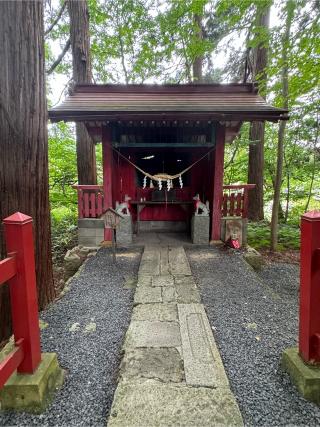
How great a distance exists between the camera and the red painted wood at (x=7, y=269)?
4.42ft

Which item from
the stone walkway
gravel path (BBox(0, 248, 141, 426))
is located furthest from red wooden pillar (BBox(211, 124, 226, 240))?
the stone walkway

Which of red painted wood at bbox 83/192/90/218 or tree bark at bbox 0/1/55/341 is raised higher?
tree bark at bbox 0/1/55/341

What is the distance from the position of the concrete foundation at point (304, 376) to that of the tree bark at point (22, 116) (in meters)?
2.76

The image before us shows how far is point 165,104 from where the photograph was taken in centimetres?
490

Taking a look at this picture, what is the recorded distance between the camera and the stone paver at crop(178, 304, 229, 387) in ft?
5.58

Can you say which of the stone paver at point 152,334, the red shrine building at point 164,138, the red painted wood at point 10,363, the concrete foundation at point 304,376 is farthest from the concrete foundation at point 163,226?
the red painted wood at point 10,363

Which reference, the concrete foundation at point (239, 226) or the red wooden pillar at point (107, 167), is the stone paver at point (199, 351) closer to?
the concrete foundation at point (239, 226)

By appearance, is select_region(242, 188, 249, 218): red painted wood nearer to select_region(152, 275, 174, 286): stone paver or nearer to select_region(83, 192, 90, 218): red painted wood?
select_region(152, 275, 174, 286): stone paver

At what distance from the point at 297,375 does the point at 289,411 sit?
9.6 inches

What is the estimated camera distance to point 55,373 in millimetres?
1735

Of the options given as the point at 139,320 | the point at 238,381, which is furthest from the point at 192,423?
the point at 139,320

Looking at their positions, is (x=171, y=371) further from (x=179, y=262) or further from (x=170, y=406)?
(x=179, y=262)

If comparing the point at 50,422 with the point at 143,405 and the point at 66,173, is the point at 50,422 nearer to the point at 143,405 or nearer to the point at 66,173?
the point at 143,405

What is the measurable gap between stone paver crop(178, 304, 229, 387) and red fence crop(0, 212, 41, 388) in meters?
1.17
